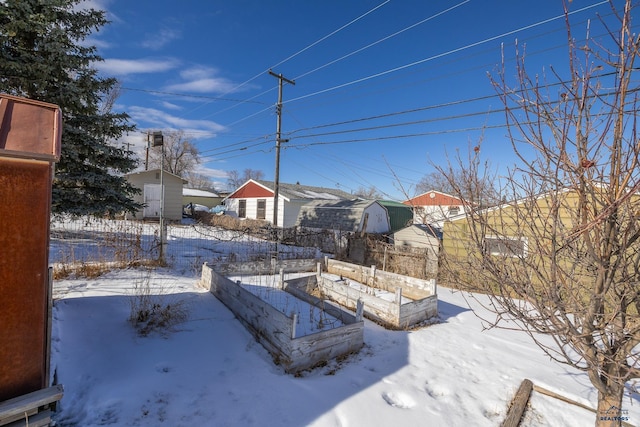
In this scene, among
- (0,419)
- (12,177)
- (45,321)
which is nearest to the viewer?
(0,419)

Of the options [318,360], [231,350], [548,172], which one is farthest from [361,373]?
[548,172]

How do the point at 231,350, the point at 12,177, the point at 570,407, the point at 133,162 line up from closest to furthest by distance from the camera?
the point at 12,177
the point at 570,407
the point at 231,350
the point at 133,162

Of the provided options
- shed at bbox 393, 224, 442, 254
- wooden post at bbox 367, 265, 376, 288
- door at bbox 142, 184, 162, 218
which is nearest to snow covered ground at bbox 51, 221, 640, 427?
wooden post at bbox 367, 265, 376, 288

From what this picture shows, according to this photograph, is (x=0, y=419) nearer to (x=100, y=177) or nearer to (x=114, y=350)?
(x=114, y=350)

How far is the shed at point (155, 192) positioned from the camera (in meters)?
18.2

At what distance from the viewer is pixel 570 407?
11.0ft

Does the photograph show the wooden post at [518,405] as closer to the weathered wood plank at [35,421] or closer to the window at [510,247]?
the window at [510,247]

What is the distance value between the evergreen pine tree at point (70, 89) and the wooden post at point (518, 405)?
8555mm

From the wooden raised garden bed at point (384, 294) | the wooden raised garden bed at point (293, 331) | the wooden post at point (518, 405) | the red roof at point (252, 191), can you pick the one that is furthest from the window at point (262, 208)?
the wooden post at point (518, 405)

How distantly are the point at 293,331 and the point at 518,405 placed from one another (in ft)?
8.83

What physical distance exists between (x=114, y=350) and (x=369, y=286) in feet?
19.1

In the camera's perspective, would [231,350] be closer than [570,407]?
No

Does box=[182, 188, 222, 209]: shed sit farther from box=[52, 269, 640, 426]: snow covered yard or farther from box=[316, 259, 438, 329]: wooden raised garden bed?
box=[52, 269, 640, 426]: snow covered yard

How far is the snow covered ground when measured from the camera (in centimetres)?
296
